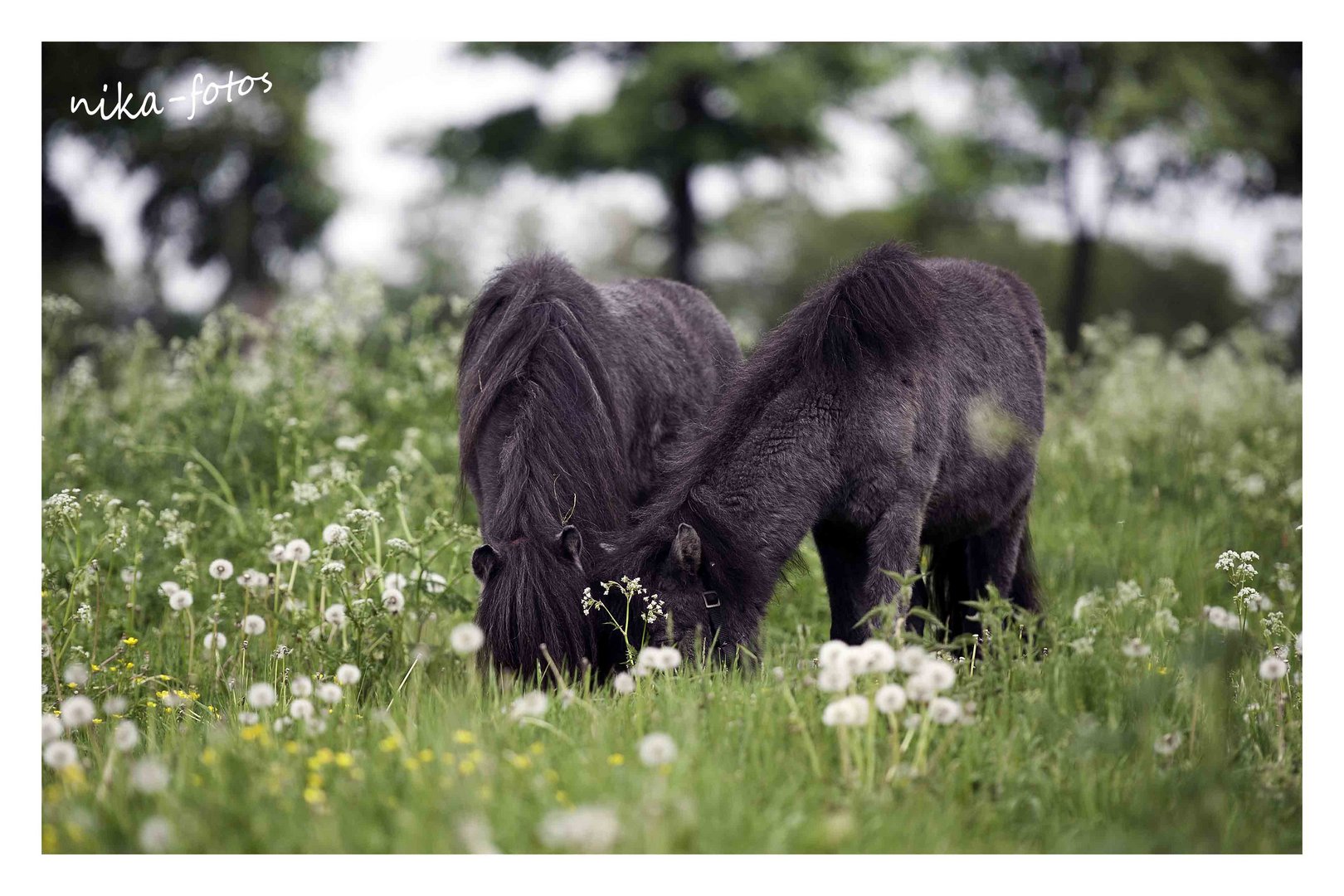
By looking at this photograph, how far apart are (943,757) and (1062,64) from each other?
5211 millimetres

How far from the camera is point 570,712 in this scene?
13.1ft

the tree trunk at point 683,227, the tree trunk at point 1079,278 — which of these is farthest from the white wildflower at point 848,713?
the tree trunk at point 683,227

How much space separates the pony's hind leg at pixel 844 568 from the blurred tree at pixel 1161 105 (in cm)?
241

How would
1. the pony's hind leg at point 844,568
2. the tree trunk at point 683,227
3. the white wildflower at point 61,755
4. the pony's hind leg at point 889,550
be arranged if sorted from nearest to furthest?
1. the white wildflower at point 61,755
2. the pony's hind leg at point 889,550
3. the pony's hind leg at point 844,568
4. the tree trunk at point 683,227

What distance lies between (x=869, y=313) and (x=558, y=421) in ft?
4.68

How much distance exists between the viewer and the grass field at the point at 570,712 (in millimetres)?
3164

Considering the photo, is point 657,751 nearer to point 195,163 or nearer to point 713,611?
point 713,611

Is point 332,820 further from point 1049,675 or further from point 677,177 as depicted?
point 677,177

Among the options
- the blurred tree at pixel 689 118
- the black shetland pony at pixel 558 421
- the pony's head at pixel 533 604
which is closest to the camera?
the pony's head at pixel 533 604

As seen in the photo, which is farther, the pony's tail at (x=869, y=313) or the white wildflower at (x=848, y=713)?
the pony's tail at (x=869, y=313)

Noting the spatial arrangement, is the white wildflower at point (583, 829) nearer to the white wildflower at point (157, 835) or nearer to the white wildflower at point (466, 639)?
the white wildflower at point (466, 639)

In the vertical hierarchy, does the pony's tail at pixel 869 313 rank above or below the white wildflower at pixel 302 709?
above

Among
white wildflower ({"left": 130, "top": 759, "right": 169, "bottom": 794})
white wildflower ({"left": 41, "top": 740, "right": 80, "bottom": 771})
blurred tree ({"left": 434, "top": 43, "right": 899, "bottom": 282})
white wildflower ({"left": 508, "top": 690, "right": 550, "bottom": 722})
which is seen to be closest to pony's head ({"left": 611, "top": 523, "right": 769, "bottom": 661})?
white wildflower ({"left": 508, "top": 690, "right": 550, "bottom": 722})

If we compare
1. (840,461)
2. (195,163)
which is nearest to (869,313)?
(840,461)
